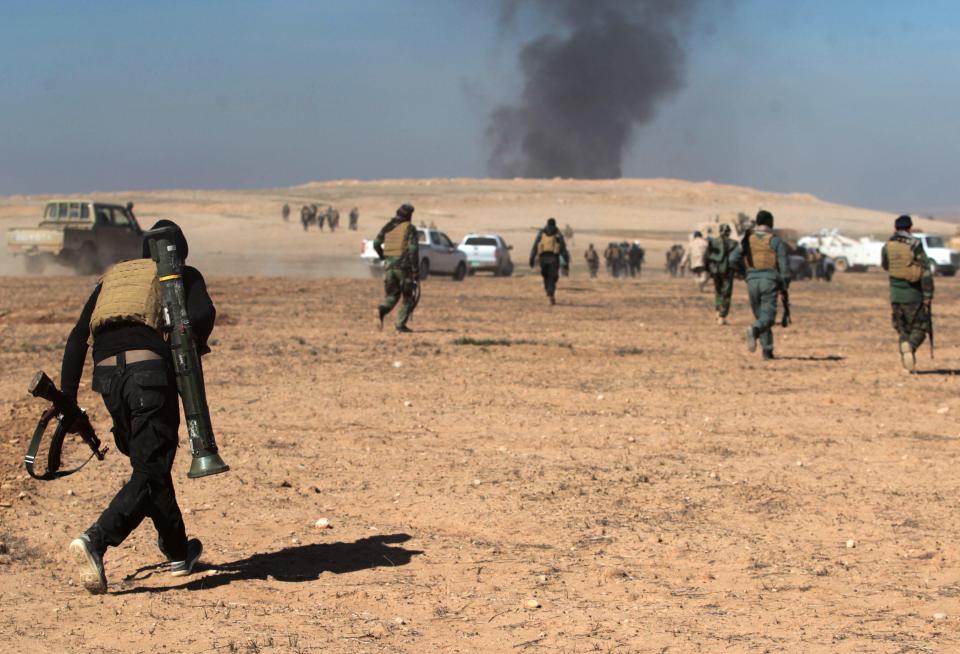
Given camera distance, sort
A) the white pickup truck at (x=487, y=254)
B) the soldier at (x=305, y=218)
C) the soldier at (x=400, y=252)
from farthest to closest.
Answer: the soldier at (x=305, y=218), the white pickup truck at (x=487, y=254), the soldier at (x=400, y=252)

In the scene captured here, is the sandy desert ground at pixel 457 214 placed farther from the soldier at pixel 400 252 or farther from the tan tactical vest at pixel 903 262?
the tan tactical vest at pixel 903 262

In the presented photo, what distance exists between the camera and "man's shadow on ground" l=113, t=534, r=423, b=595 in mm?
6235

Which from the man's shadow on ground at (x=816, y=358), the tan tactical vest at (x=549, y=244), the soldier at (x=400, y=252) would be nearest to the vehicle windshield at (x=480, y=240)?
the tan tactical vest at (x=549, y=244)

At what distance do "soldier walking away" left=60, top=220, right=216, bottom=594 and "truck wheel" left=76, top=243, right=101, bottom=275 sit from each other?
30059 mm

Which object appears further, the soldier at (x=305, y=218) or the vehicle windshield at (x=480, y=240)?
the soldier at (x=305, y=218)

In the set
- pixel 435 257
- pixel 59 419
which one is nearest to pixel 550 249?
pixel 435 257

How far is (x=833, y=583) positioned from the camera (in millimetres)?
6176

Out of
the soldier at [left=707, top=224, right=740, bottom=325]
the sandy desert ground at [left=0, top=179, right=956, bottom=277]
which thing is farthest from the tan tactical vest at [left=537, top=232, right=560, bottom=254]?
the sandy desert ground at [left=0, top=179, right=956, bottom=277]

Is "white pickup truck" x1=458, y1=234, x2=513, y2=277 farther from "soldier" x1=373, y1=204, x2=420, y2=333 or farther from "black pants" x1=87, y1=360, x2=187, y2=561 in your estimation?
"black pants" x1=87, y1=360, x2=187, y2=561

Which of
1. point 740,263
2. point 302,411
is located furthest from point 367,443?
point 740,263

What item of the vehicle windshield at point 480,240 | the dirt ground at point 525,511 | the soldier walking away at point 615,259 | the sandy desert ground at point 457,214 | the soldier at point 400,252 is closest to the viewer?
the dirt ground at point 525,511

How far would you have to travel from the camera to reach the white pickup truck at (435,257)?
1416 inches

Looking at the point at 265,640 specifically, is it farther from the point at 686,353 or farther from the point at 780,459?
the point at 686,353

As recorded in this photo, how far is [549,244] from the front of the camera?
894 inches
